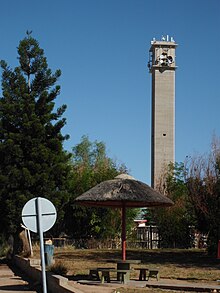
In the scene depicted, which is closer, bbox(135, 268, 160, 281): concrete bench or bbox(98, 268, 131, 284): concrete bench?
bbox(98, 268, 131, 284): concrete bench

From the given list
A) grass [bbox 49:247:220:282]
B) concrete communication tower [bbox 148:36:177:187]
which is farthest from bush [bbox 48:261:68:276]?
concrete communication tower [bbox 148:36:177:187]

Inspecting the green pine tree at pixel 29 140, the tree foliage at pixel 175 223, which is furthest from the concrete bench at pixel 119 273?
the tree foliage at pixel 175 223

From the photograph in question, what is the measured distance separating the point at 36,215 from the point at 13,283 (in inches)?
343

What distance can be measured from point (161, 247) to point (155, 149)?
93.8 ft

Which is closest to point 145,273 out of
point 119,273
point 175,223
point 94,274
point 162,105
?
point 119,273

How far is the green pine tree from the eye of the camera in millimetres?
29297

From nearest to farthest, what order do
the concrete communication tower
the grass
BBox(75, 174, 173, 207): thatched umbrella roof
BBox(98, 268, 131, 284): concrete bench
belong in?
BBox(98, 268, 131, 284): concrete bench
BBox(75, 174, 173, 207): thatched umbrella roof
the grass
the concrete communication tower

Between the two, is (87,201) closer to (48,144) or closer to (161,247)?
(48,144)

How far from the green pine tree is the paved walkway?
23.2 ft

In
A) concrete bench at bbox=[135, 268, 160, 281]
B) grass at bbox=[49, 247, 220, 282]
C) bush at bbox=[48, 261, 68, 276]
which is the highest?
concrete bench at bbox=[135, 268, 160, 281]

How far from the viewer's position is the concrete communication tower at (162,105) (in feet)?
216

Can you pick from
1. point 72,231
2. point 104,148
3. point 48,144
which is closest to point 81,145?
point 104,148

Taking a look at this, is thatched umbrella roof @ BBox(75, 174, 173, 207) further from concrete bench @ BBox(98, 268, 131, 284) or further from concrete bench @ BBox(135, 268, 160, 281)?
concrete bench @ BBox(98, 268, 131, 284)

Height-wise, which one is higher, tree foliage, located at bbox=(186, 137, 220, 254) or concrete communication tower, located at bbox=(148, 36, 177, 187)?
concrete communication tower, located at bbox=(148, 36, 177, 187)
